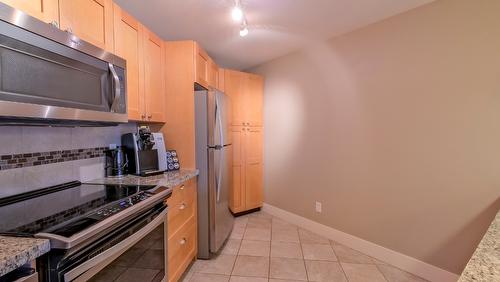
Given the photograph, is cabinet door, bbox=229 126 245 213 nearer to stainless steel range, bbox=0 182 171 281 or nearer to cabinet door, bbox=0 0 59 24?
stainless steel range, bbox=0 182 171 281

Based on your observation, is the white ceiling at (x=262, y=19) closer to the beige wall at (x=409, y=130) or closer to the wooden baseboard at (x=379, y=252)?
the beige wall at (x=409, y=130)

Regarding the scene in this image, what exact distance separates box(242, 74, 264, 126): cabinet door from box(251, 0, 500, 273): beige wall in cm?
66

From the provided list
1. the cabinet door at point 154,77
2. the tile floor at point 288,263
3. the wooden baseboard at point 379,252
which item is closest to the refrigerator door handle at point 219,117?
the cabinet door at point 154,77

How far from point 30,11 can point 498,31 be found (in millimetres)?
2835

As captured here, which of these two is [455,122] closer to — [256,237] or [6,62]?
[256,237]

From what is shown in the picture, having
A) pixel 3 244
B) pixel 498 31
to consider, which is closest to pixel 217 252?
pixel 3 244

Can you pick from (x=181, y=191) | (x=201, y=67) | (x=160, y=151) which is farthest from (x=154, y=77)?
(x=181, y=191)

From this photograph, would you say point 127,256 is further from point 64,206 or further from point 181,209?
point 181,209

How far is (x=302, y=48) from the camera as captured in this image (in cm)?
307

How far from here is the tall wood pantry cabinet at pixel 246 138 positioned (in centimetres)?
335

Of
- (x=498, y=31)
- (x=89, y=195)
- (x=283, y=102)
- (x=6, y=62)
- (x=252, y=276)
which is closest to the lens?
(x=6, y=62)

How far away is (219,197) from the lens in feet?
7.91

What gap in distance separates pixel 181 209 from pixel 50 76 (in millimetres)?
1255

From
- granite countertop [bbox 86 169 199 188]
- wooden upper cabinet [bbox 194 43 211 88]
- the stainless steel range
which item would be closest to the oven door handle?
the stainless steel range
